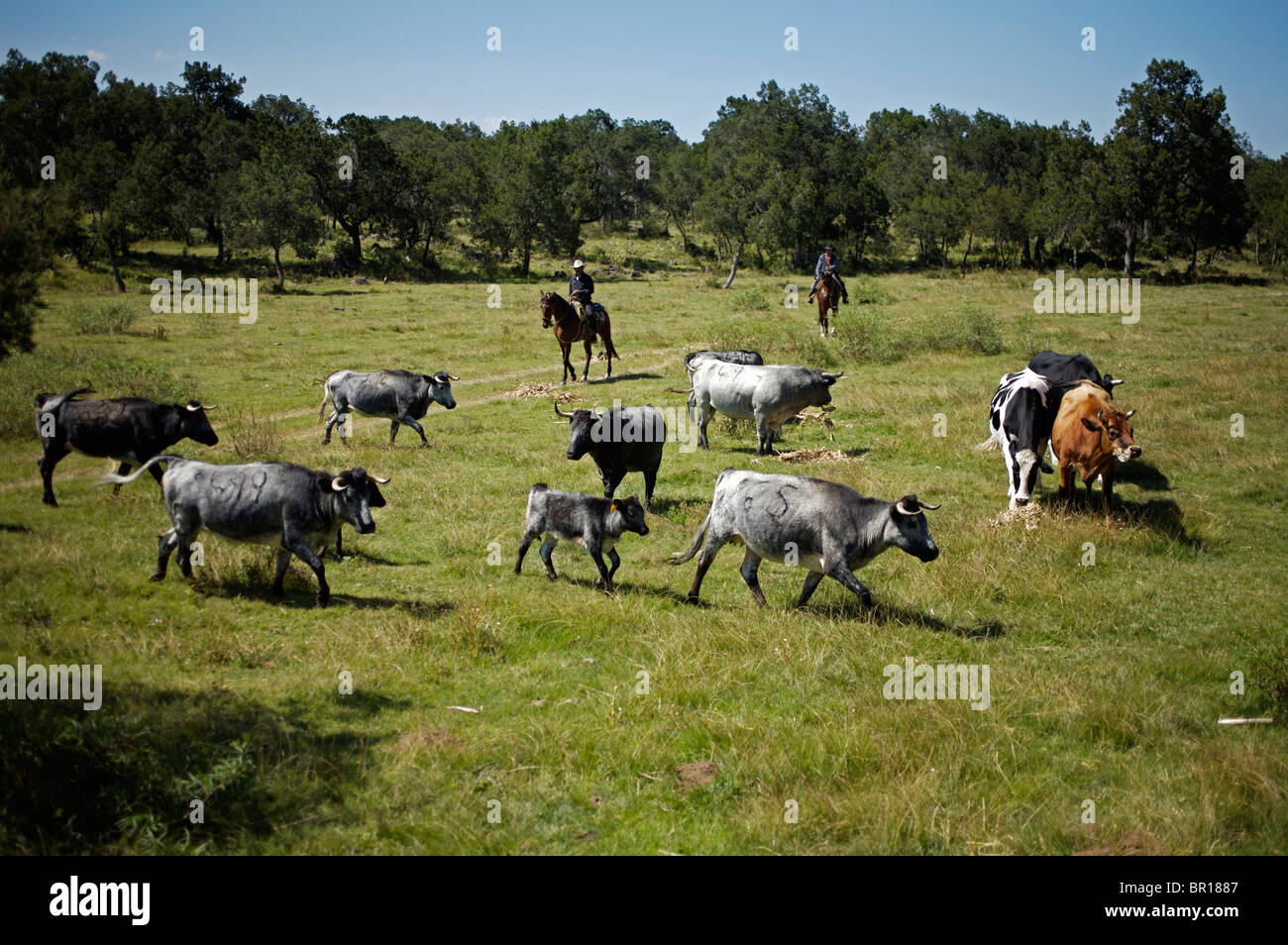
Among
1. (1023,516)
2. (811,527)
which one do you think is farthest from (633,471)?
(1023,516)

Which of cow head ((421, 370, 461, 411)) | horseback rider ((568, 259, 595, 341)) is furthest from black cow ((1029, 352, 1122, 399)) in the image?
horseback rider ((568, 259, 595, 341))

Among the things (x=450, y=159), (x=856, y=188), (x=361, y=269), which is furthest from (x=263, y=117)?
(x=856, y=188)

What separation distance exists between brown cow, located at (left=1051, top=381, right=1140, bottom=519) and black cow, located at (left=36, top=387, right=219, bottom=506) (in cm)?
1311

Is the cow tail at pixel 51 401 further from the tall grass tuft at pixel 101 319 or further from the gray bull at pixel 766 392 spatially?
the tall grass tuft at pixel 101 319

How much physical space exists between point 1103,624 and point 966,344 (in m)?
19.4

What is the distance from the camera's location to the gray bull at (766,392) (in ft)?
53.5

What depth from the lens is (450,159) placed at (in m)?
74.4

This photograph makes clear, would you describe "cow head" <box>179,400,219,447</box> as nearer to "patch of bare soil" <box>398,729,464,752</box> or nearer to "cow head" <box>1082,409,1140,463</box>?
"patch of bare soil" <box>398,729,464,752</box>

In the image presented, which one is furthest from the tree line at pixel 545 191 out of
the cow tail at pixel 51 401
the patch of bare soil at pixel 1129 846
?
the patch of bare soil at pixel 1129 846

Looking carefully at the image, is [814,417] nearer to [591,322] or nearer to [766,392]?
[766,392]

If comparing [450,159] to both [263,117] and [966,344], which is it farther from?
[966,344]

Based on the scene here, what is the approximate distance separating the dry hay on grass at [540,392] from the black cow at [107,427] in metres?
9.46

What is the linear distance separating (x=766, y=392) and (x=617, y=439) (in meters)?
4.55

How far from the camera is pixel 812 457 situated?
16109 mm
